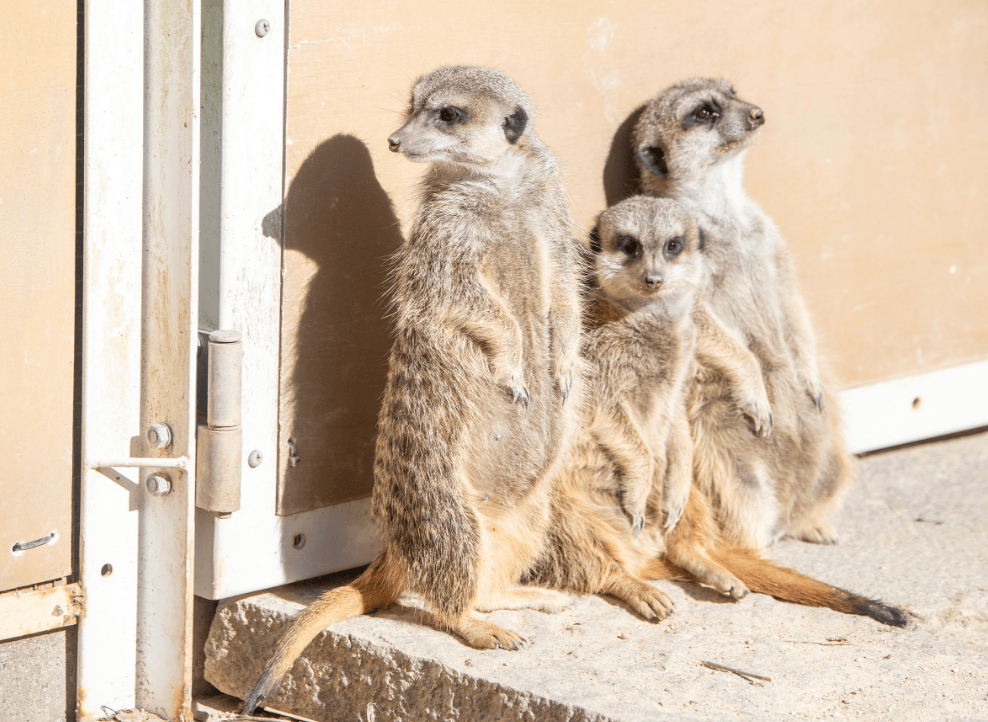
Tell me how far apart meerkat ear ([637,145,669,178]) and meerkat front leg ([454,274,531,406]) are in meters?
0.68

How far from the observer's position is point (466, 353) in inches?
94.0

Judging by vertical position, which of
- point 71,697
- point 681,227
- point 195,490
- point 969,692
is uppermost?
point 681,227

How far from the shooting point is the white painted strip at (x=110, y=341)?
220 cm

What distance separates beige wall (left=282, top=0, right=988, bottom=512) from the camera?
96.0 inches

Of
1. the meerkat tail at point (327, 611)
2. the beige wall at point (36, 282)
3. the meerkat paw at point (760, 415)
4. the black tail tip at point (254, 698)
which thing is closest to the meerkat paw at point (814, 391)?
the meerkat paw at point (760, 415)

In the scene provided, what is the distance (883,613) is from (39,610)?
5.90 ft

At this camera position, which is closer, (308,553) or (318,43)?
(318,43)

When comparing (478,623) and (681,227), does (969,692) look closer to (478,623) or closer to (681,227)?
(478,623)

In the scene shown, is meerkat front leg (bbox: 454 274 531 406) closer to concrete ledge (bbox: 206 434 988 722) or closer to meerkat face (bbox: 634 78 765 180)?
concrete ledge (bbox: 206 434 988 722)

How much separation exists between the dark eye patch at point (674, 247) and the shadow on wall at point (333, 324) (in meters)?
0.61

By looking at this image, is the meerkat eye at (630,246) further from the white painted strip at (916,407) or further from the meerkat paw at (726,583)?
the white painted strip at (916,407)

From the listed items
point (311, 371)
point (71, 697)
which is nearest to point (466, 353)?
point (311, 371)

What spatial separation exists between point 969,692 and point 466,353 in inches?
47.4

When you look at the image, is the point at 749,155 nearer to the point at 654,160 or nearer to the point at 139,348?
the point at 654,160
